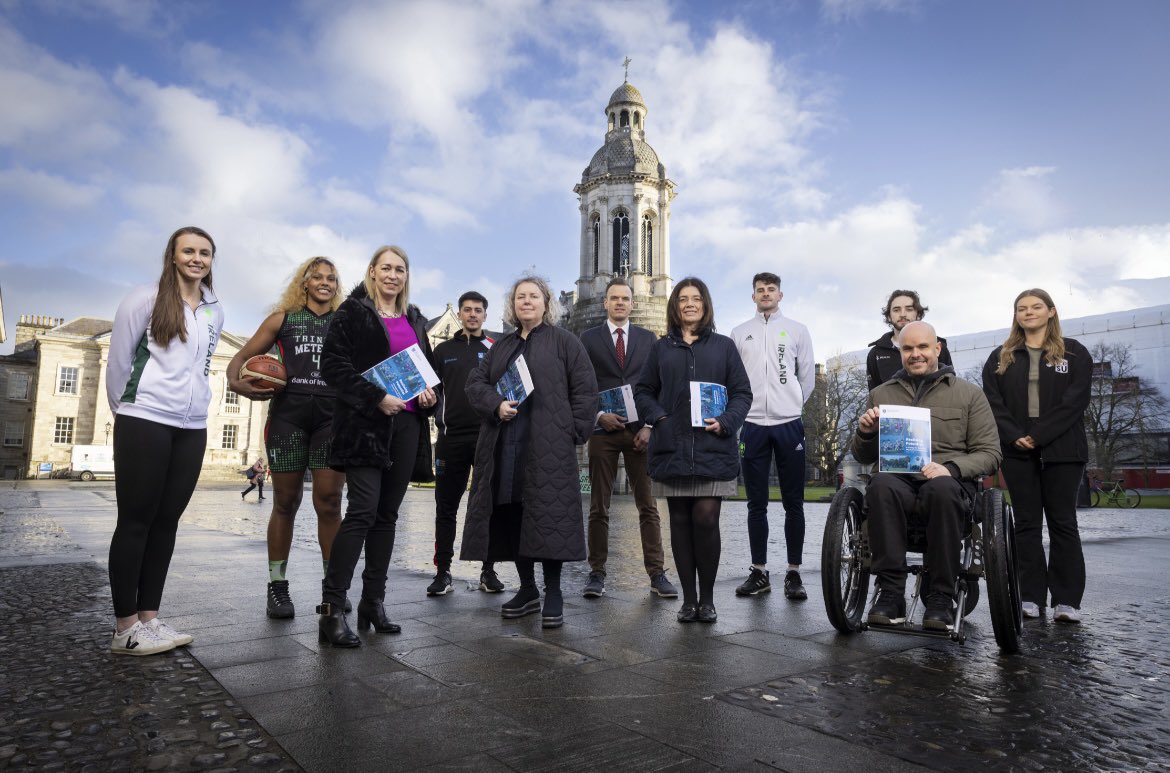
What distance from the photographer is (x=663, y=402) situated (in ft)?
16.7

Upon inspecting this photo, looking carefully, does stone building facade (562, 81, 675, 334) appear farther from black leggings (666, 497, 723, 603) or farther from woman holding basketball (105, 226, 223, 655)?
woman holding basketball (105, 226, 223, 655)

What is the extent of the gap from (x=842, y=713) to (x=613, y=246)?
55.5m

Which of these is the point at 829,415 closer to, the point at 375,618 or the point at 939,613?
the point at 939,613

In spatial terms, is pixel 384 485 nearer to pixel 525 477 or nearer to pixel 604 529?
pixel 525 477

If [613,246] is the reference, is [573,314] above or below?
below

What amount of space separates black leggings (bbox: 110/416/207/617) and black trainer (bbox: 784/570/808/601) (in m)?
3.79

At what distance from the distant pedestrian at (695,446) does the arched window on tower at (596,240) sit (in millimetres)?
52951

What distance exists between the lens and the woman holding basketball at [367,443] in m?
4.07

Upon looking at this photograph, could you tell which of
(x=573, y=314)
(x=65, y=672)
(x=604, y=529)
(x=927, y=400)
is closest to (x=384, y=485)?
(x=65, y=672)

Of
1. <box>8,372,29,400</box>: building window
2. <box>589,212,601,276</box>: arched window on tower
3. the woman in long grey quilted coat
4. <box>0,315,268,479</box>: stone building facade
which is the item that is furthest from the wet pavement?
<box>8,372,29,400</box>: building window

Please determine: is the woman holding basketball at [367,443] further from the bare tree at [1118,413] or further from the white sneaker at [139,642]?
the bare tree at [1118,413]

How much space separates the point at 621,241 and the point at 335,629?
54898 millimetres

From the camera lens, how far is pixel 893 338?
5.94m

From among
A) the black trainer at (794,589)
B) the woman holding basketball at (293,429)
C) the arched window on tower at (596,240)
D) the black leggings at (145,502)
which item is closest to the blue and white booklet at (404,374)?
the woman holding basketball at (293,429)
